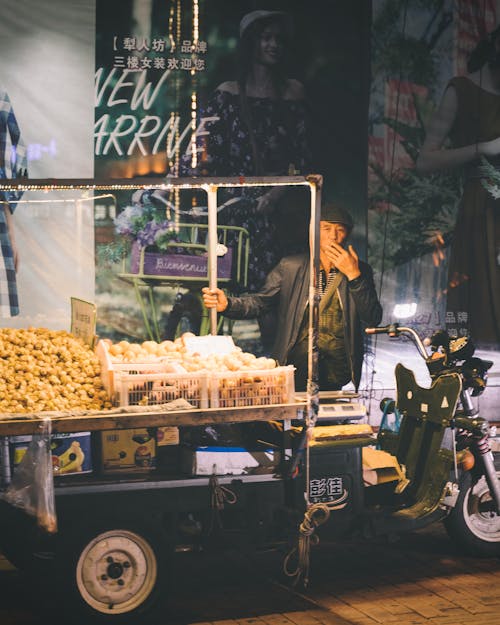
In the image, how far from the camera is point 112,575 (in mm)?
5211

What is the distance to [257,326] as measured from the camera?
9328mm

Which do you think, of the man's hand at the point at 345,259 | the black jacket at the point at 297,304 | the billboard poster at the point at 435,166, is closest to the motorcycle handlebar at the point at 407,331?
the black jacket at the point at 297,304

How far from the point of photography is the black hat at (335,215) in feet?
29.5

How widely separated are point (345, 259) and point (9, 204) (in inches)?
120

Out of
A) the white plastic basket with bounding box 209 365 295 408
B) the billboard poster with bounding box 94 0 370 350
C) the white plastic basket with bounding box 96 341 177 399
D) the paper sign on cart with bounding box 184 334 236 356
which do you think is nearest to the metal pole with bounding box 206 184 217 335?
the paper sign on cart with bounding box 184 334 236 356

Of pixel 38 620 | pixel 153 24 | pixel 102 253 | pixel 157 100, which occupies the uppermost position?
pixel 153 24

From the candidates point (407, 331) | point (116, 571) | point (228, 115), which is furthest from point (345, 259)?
point (116, 571)

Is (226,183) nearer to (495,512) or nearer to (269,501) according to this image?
(269,501)

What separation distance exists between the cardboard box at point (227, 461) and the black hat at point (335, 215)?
3757mm

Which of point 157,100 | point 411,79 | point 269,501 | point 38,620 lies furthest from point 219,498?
point 411,79

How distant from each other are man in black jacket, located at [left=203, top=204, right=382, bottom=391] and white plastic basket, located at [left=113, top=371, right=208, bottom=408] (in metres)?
2.67

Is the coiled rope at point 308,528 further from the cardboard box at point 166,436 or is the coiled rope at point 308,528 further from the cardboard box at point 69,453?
the cardboard box at point 69,453

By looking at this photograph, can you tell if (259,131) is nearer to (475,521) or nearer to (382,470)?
(382,470)

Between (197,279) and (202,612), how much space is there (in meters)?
4.19
